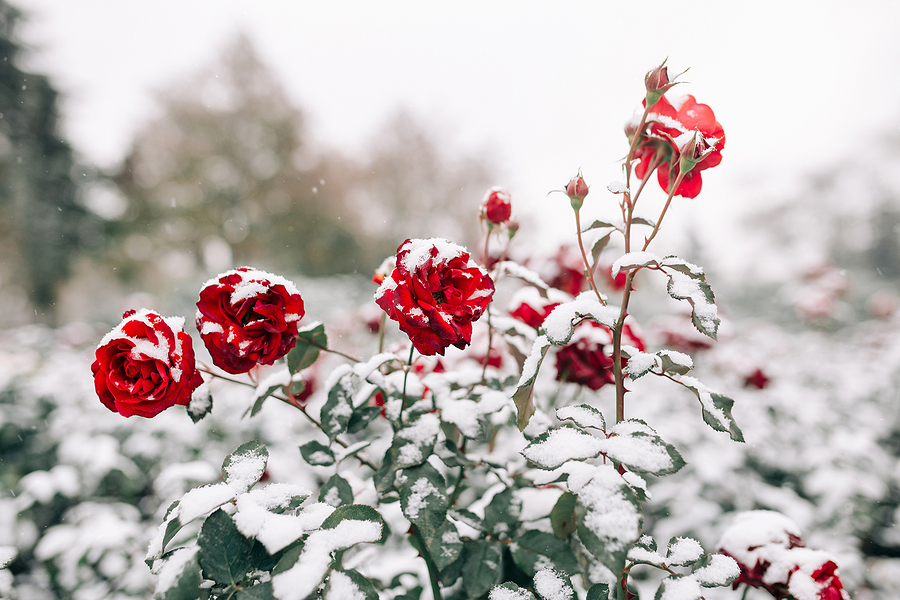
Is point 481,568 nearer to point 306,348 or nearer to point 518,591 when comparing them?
point 518,591

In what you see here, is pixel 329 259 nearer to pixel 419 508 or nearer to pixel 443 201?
pixel 443 201

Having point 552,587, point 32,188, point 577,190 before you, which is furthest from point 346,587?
point 32,188

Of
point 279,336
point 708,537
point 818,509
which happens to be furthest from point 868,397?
point 279,336

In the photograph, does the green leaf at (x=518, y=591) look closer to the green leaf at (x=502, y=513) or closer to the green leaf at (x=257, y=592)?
the green leaf at (x=502, y=513)

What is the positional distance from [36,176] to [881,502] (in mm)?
20774

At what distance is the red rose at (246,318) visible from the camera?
65cm

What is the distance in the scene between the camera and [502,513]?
2.53ft

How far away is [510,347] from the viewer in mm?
902

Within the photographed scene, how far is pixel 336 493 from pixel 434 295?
37cm

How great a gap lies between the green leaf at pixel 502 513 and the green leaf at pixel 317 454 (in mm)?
287

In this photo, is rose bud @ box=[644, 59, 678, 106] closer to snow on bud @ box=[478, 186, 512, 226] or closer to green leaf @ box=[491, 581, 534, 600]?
snow on bud @ box=[478, 186, 512, 226]

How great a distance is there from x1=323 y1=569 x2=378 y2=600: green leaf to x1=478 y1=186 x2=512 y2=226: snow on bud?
647mm

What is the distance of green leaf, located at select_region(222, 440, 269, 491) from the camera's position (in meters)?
0.61

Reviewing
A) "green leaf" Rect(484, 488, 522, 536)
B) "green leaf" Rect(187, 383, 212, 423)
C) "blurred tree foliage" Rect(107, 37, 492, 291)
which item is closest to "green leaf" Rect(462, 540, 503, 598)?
"green leaf" Rect(484, 488, 522, 536)
